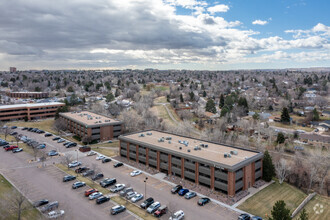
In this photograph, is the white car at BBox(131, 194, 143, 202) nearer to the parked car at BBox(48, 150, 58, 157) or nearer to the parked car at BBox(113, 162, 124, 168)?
the parked car at BBox(113, 162, 124, 168)

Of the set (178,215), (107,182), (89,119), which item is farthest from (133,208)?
(89,119)

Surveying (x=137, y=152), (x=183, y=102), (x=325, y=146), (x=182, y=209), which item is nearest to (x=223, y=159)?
(x=182, y=209)

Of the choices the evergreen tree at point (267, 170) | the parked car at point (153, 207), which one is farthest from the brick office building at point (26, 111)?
the evergreen tree at point (267, 170)

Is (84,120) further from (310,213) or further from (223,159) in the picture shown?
(310,213)

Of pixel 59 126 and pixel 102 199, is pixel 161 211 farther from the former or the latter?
pixel 59 126

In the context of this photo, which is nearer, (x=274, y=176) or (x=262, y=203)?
(x=262, y=203)

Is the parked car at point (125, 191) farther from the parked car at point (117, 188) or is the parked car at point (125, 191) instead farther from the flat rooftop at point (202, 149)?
the flat rooftop at point (202, 149)

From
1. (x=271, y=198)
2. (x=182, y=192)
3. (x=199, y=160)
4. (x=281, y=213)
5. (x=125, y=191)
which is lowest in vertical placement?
(x=271, y=198)
